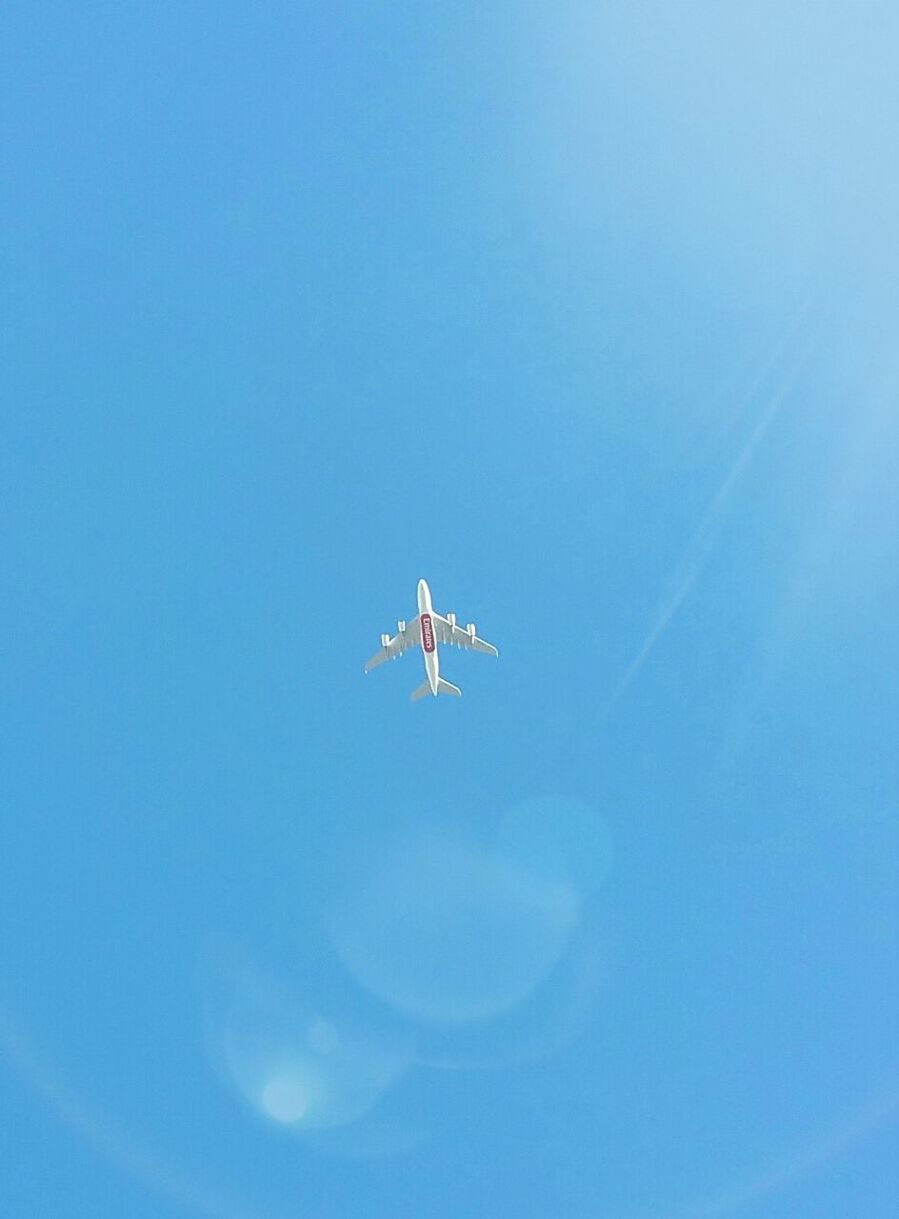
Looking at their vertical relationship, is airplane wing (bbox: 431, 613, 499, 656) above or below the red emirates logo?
above

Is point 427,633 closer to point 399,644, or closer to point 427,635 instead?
point 427,635

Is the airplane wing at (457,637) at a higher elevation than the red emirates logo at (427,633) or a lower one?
higher

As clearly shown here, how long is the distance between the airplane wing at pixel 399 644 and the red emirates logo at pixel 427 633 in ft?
3.63

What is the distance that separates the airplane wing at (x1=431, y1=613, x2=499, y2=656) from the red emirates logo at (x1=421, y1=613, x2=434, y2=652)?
9.17 feet

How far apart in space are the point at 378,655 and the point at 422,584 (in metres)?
13.9

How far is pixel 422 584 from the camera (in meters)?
124

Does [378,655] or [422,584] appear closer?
[422,584]

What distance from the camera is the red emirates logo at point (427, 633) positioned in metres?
125

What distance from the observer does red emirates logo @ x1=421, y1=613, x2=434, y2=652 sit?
12512 centimetres

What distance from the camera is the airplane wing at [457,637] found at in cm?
12912

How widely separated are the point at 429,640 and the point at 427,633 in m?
0.99

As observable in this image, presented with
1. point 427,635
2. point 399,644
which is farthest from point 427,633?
point 399,644

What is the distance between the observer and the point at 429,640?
126 m

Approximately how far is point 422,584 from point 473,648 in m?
12.2
